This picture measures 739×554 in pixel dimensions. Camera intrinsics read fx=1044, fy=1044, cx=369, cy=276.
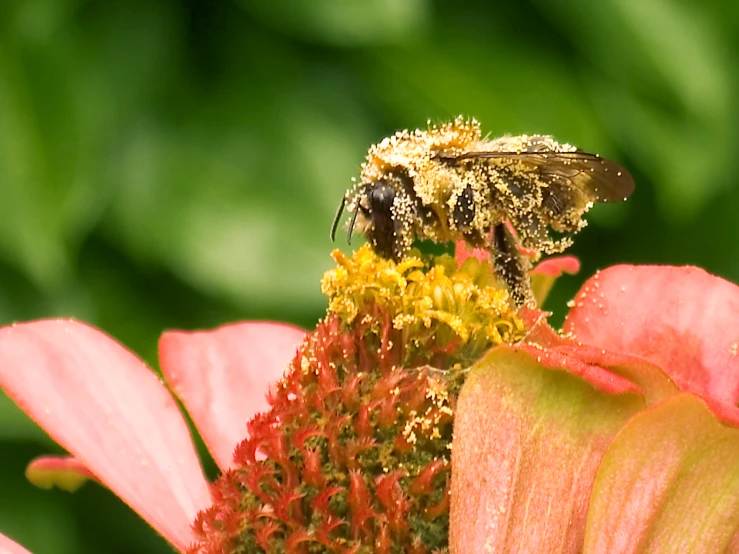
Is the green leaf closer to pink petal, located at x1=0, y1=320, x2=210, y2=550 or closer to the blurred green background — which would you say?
the blurred green background

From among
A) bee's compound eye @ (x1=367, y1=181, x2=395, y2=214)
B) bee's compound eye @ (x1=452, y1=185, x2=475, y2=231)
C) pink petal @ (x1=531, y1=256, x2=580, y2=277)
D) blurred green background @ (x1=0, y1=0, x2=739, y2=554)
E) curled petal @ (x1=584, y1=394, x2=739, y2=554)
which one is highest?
blurred green background @ (x1=0, y1=0, x2=739, y2=554)

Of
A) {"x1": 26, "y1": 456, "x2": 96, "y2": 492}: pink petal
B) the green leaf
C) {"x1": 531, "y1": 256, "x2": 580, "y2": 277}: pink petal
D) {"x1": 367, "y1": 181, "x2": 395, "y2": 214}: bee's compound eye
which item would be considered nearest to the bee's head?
{"x1": 367, "y1": 181, "x2": 395, "y2": 214}: bee's compound eye

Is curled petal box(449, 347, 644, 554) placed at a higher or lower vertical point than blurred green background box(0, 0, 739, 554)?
lower

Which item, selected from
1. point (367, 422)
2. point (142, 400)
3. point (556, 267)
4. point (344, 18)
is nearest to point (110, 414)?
point (142, 400)

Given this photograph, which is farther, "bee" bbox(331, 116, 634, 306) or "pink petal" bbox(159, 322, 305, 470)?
"pink petal" bbox(159, 322, 305, 470)

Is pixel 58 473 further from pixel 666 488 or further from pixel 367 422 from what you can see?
pixel 666 488

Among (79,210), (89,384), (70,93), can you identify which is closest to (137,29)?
(70,93)

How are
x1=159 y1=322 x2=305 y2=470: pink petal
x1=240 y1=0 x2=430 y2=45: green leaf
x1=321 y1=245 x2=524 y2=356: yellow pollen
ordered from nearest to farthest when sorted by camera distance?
x1=321 y1=245 x2=524 y2=356: yellow pollen < x1=159 y1=322 x2=305 y2=470: pink petal < x1=240 y1=0 x2=430 y2=45: green leaf

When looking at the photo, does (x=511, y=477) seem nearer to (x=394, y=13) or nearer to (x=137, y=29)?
(x=394, y=13)
